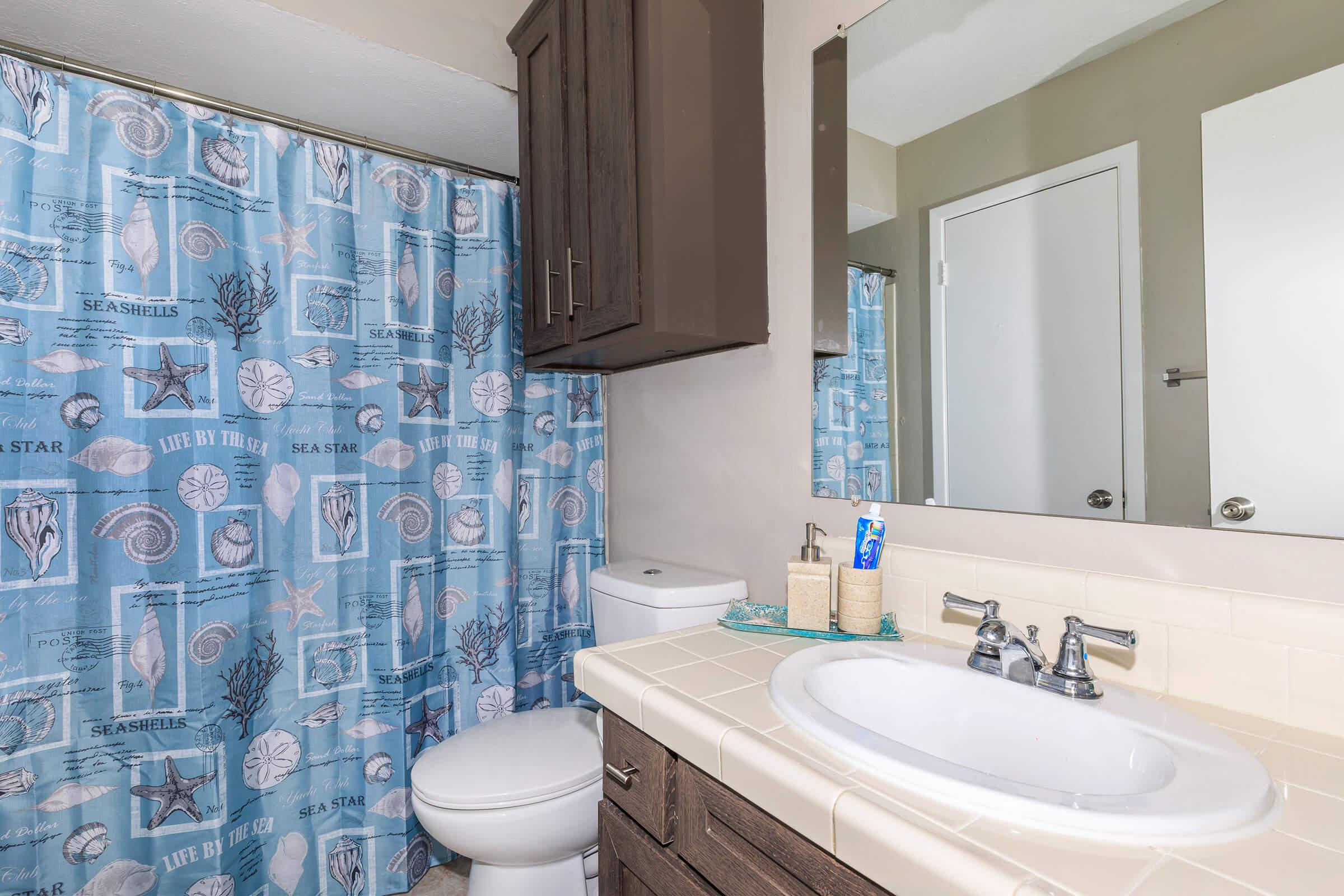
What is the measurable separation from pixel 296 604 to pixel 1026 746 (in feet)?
5.15

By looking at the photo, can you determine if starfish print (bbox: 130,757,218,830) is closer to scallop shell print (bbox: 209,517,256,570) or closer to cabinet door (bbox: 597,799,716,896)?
scallop shell print (bbox: 209,517,256,570)

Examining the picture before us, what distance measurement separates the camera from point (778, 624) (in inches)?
43.4

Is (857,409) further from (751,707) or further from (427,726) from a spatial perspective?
(427,726)

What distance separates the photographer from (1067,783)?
2.37 ft

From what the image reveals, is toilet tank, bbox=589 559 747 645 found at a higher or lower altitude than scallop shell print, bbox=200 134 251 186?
lower

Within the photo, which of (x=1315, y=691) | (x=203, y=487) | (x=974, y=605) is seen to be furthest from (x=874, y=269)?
(x=203, y=487)

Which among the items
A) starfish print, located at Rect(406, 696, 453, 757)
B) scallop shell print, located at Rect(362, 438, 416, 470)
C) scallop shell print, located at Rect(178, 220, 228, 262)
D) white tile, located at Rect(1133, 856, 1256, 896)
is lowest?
starfish print, located at Rect(406, 696, 453, 757)

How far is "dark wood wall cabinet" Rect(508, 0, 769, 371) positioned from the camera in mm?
1191

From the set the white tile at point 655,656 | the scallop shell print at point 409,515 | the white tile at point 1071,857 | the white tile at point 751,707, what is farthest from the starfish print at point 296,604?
the white tile at point 1071,857

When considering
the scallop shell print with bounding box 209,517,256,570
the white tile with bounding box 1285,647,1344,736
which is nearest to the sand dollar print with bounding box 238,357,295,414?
the scallop shell print with bounding box 209,517,256,570

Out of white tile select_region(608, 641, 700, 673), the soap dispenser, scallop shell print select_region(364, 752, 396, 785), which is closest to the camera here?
white tile select_region(608, 641, 700, 673)

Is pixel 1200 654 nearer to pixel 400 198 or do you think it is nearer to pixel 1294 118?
pixel 1294 118

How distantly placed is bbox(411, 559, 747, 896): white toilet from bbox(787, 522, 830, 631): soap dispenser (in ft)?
1.02

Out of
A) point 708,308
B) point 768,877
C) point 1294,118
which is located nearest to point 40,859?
point 768,877
